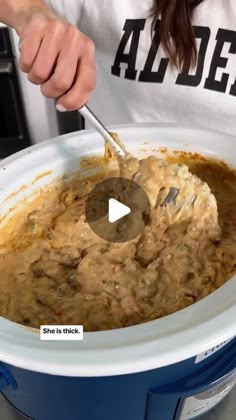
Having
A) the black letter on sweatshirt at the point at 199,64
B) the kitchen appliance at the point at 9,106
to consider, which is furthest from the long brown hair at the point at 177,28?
the kitchen appliance at the point at 9,106

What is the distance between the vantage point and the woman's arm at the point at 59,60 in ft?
1.71

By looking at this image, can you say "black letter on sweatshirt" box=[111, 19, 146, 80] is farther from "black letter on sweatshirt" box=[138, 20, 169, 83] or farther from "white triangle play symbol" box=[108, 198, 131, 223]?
"white triangle play symbol" box=[108, 198, 131, 223]

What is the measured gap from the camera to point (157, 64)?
31.1 inches

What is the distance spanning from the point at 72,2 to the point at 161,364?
0.60 metres

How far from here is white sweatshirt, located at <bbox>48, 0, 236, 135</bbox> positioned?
2.44ft

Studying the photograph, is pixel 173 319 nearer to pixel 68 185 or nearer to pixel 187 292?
pixel 187 292

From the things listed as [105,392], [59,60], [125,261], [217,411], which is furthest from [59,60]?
[217,411]

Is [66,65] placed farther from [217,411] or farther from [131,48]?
[217,411]

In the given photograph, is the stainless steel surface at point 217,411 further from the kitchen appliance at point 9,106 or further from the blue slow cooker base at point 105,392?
the kitchen appliance at point 9,106

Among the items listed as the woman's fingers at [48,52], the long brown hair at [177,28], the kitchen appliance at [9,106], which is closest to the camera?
the woman's fingers at [48,52]

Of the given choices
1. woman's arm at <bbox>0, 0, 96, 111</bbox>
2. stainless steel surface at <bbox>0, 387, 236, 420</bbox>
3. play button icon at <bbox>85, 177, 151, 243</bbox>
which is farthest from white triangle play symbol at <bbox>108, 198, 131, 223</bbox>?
stainless steel surface at <bbox>0, 387, 236, 420</bbox>

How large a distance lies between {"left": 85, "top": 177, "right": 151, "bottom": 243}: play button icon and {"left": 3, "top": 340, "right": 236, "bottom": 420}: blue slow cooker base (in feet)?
0.53

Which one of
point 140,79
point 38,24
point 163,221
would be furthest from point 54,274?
point 140,79

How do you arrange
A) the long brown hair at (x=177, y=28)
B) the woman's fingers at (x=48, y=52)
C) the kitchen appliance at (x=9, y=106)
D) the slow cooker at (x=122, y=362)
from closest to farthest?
the slow cooker at (x=122, y=362), the woman's fingers at (x=48, y=52), the long brown hair at (x=177, y=28), the kitchen appliance at (x=9, y=106)
